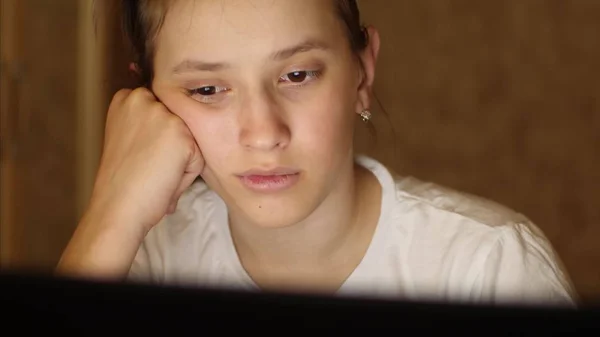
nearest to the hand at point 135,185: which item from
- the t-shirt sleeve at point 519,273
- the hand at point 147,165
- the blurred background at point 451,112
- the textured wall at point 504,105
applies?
the hand at point 147,165

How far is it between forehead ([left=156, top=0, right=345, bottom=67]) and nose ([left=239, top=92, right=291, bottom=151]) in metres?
0.06

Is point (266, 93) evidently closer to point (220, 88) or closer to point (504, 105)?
point (220, 88)

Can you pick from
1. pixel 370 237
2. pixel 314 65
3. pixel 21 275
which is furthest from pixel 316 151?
pixel 21 275

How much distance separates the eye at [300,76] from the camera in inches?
40.4

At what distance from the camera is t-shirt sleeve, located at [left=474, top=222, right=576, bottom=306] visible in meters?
1.08

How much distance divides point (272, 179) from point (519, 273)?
1.10 feet

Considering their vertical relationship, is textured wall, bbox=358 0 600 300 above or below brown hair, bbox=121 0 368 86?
below

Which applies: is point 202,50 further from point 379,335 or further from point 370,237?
point 379,335

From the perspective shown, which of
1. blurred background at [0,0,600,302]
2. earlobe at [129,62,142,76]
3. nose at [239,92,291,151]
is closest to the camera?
nose at [239,92,291,151]

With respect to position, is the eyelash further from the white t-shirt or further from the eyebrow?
the white t-shirt

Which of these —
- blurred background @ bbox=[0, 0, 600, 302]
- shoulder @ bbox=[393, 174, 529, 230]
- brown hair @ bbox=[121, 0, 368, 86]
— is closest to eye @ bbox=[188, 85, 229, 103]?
brown hair @ bbox=[121, 0, 368, 86]

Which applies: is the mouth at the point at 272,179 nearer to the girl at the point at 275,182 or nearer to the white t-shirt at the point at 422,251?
the girl at the point at 275,182

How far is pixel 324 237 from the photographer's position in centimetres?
119

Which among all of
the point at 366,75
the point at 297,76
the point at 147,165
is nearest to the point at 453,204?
the point at 366,75
